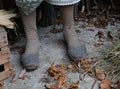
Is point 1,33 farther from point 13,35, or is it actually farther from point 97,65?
A: point 97,65

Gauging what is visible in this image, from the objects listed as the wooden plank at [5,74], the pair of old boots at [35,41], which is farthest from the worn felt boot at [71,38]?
the wooden plank at [5,74]

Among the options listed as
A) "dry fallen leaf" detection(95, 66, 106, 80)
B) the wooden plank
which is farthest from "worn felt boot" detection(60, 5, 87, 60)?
the wooden plank

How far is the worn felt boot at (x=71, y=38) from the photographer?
1867mm

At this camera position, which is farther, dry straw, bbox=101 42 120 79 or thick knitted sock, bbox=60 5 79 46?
thick knitted sock, bbox=60 5 79 46

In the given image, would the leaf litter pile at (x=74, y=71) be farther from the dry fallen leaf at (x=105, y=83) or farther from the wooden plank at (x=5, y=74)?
the wooden plank at (x=5, y=74)

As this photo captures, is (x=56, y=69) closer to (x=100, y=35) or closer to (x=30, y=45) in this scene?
(x=30, y=45)

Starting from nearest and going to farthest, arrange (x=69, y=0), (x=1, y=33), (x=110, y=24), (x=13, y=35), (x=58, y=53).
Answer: (x=1, y=33), (x=69, y=0), (x=58, y=53), (x=13, y=35), (x=110, y=24)

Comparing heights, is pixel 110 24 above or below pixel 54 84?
above

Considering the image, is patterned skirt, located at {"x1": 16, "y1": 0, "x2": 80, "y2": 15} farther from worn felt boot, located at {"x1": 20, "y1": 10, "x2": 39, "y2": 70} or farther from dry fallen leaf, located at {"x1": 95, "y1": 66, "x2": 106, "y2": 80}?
dry fallen leaf, located at {"x1": 95, "y1": 66, "x2": 106, "y2": 80}

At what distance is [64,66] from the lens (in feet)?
6.22

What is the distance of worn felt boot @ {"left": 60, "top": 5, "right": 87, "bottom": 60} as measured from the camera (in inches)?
73.5

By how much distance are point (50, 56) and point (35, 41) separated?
172mm

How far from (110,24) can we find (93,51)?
0.49m

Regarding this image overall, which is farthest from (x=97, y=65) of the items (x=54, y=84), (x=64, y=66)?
(x=54, y=84)
